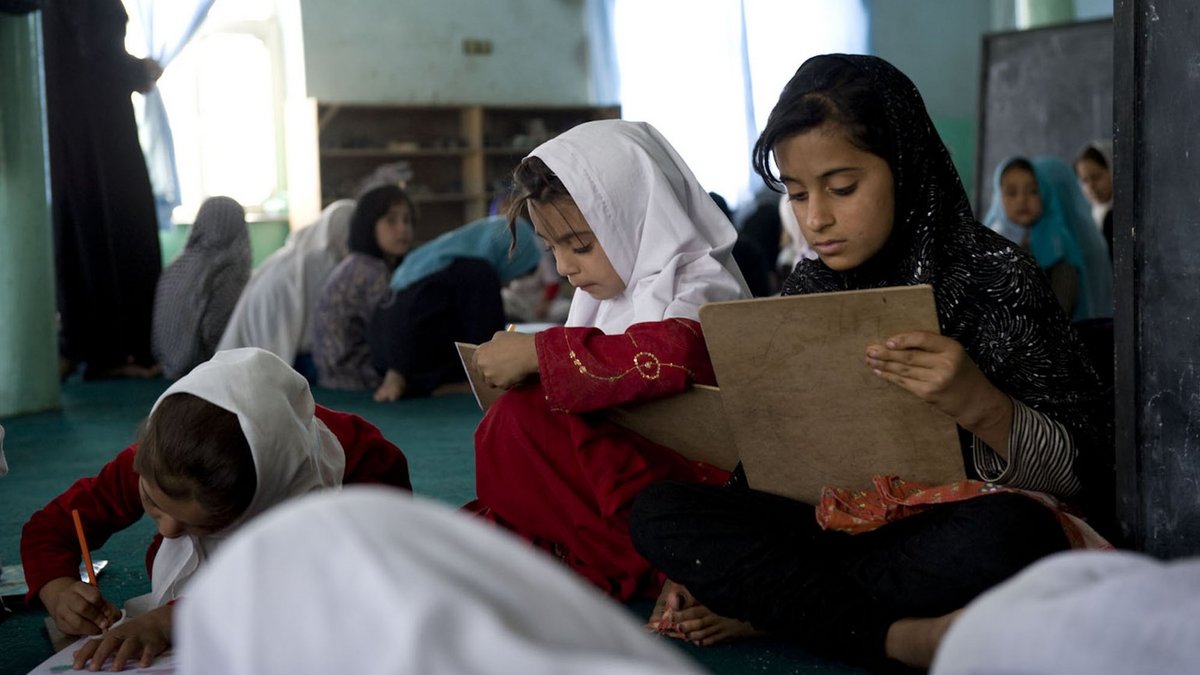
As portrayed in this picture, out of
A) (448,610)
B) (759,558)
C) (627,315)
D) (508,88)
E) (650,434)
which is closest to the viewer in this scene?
(448,610)

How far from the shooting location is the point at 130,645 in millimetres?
1283

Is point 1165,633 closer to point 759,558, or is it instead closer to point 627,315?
point 759,558

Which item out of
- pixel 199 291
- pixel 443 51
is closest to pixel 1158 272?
pixel 199 291

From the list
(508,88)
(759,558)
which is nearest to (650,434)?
(759,558)

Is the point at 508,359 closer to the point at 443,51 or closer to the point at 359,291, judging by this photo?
the point at 359,291

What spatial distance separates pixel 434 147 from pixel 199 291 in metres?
3.15

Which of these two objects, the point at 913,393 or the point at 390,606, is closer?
the point at 390,606

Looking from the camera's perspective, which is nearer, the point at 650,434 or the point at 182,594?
the point at 182,594

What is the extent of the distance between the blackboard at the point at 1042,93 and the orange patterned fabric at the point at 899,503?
5.29 meters

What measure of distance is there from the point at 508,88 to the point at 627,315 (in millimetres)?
6306

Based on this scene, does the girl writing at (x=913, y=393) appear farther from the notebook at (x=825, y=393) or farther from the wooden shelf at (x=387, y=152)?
the wooden shelf at (x=387, y=152)

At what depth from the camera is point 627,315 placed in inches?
66.5

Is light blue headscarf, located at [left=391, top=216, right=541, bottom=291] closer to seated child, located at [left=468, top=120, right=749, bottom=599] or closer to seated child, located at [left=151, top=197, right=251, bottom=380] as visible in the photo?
seated child, located at [left=151, top=197, right=251, bottom=380]

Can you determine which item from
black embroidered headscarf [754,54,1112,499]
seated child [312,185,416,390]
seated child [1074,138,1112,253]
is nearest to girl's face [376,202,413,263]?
seated child [312,185,416,390]
